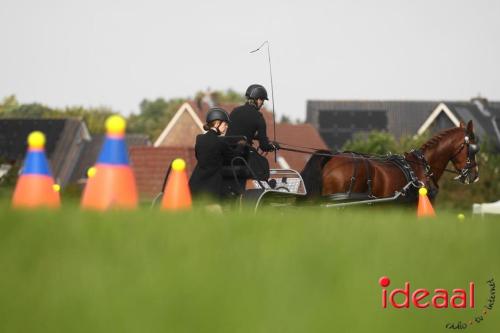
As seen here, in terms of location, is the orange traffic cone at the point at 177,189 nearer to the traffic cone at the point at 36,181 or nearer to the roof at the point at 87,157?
the traffic cone at the point at 36,181

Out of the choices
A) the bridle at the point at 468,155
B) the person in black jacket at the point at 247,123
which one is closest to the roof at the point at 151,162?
the bridle at the point at 468,155

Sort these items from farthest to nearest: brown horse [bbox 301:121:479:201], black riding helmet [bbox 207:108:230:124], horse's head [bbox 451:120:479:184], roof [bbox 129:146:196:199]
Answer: roof [bbox 129:146:196:199]
horse's head [bbox 451:120:479:184]
brown horse [bbox 301:121:479:201]
black riding helmet [bbox 207:108:230:124]

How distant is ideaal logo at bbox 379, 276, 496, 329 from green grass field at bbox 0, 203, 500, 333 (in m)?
0.02

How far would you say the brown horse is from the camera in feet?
50.5

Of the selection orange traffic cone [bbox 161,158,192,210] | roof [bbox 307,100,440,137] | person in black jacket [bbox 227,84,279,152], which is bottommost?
orange traffic cone [bbox 161,158,192,210]

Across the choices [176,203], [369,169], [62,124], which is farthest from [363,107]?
[176,203]

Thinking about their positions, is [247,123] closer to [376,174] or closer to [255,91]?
[255,91]

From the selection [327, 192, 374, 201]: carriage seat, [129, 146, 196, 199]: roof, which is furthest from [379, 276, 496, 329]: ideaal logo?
[129, 146, 196, 199]: roof

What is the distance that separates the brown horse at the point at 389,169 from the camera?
15398 mm

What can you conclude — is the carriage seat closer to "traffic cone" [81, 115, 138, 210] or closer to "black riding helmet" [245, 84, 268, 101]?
"black riding helmet" [245, 84, 268, 101]

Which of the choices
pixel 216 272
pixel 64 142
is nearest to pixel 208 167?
pixel 216 272

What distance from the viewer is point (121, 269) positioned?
3.10 metres

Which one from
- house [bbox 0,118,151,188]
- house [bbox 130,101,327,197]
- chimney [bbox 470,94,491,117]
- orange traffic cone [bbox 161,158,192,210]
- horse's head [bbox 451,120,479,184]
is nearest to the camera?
orange traffic cone [bbox 161,158,192,210]

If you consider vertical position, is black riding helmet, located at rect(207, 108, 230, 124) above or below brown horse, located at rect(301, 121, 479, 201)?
above
